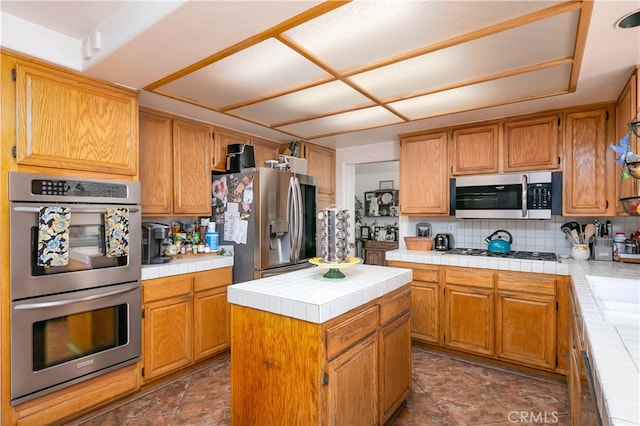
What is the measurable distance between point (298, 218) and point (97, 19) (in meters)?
2.21

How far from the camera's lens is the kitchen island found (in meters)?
1.44

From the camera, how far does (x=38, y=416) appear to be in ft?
6.21

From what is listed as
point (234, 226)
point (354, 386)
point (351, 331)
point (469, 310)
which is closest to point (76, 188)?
point (234, 226)

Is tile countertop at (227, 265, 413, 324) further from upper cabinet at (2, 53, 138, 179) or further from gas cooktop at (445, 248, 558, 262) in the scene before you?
gas cooktop at (445, 248, 558, 262)

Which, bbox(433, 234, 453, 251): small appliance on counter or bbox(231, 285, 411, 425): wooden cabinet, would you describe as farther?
bbox(433, 234, 453, 251): small appliance on counter

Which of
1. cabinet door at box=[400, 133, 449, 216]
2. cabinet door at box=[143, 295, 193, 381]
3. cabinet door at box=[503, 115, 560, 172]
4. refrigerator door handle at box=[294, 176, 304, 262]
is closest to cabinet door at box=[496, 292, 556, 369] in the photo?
cabinet door at box=[400, 133, 449, 216]

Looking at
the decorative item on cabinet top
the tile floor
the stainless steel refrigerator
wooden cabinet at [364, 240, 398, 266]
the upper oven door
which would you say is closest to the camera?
the upper oven door

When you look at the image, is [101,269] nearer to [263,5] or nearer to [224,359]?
[224,359]

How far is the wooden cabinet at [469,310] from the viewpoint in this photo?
293cm

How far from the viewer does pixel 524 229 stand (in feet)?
10.9

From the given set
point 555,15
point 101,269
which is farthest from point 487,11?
point 101,269

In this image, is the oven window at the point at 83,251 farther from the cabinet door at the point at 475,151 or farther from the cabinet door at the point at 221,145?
the cabinet door at the point at 475,151

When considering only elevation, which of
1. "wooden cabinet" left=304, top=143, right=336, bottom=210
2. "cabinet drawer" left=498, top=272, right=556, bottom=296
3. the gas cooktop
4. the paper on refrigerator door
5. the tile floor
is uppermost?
"wooden cabinet" left=304, top=143, right=336, bottom=210

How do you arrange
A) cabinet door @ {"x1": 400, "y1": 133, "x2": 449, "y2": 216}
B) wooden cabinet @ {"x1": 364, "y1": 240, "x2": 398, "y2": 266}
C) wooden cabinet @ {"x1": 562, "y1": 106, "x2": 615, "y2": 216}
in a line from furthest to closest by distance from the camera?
1. wooden cabinet @ {"x1": 364, "y1": 240, "x2": 398, "y2": 266}
2. cabinet door @ {"x1": 400, "y1": 133, "x2": 449, "y2": 216}
3. wooden cabinet @ {"x1": 562, "y1": 106, "x2": 615, "y2": 216}
